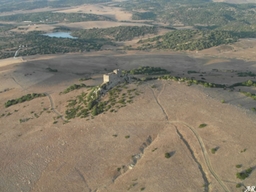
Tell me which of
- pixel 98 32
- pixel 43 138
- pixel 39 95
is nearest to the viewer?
pixel 43 138

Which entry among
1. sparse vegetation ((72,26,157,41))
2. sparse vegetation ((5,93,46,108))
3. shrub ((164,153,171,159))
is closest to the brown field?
shrub ((164,153,171,159))

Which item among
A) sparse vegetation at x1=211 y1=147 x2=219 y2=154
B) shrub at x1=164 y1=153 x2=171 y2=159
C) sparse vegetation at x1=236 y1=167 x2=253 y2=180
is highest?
sparse vegetation at x1=236 y1=167 x2=253 y2=180

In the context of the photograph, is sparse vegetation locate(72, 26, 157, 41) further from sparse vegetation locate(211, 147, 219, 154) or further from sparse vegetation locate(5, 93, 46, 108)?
sparse vegetation locate(211, 147, 219, 154)

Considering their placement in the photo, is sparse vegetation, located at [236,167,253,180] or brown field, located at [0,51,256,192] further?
brown field, located at [0,51,256,192]

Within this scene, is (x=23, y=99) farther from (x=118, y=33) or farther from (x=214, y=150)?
(x=118, y=33)

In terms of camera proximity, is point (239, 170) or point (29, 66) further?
point (29, 66)

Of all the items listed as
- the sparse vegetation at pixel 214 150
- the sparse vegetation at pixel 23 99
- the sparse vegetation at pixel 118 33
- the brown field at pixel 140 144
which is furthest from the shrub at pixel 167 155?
the sparse vegetation at pixel 118 33

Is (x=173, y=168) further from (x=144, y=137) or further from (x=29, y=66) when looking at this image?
(x=29, y=66)

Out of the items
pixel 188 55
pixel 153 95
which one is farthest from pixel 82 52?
pixel 153 95

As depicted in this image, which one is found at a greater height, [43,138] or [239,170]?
[239,170]
